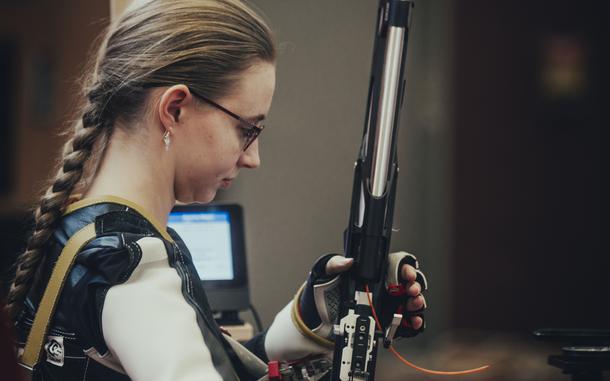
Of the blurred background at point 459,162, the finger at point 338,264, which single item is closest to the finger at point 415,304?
the finger at point 338,264

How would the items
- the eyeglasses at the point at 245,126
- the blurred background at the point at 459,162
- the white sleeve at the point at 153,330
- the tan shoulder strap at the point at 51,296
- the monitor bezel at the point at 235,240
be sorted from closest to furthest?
1. the white sleeve at the point at 153,330
2. the tan shoulder strap at the point at 51,296
3. the eyeglasses at the point at 245,126
4. the monitor bezel at the point at 235,240
5. the blurred background at the point at 459,162

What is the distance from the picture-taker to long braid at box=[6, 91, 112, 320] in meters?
0.98

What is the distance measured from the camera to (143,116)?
102 cm

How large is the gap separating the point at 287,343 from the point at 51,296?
1.46 ft

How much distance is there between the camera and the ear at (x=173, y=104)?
996 mm

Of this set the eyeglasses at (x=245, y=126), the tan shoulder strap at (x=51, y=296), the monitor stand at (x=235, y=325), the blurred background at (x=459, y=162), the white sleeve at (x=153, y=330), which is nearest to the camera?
the white sleeve at (x=153, y=330)

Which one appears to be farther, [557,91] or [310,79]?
[557,91]

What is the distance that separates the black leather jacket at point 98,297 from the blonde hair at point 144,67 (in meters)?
0.04

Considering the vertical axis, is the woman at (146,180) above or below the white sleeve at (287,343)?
above

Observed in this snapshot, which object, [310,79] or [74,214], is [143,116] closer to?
[74,214]

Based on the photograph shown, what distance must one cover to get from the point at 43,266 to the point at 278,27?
1.31 m

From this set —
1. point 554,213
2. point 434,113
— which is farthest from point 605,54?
point 434,113

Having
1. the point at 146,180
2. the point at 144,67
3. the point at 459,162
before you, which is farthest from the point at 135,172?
the point at 459,162

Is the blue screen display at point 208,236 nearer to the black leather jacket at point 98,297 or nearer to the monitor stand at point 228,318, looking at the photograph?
the monitor stand at point 228,318
